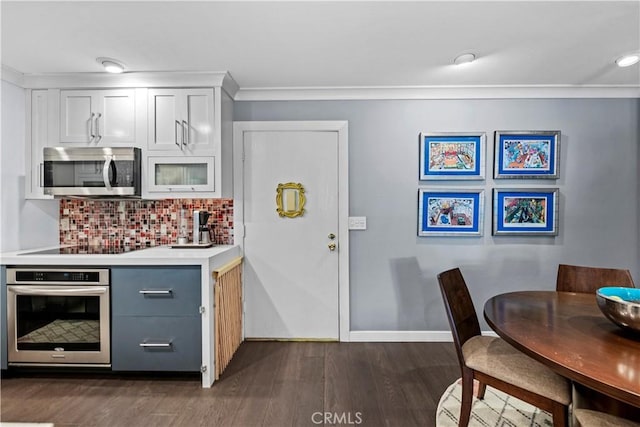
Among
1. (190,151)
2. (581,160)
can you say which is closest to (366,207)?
(190,151)

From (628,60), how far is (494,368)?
244cm

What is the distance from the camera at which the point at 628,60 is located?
2.47m

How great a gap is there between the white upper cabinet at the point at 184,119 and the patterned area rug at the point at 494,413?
2444mm

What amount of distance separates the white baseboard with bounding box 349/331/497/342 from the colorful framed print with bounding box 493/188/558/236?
100 cm

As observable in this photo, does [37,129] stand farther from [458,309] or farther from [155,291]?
[458,309]

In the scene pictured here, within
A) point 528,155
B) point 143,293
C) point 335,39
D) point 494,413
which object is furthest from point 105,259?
point 528,155

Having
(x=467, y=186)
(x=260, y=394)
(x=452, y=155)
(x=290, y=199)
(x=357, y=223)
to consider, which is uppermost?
(x=452, y=155)

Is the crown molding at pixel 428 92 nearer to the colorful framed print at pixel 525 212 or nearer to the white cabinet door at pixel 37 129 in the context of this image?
the colorful framed print at pixel 525 212

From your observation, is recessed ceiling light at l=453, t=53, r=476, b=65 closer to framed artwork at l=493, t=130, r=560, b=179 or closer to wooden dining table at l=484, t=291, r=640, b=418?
framed artwork at l=493, t=130, r=560, b=179

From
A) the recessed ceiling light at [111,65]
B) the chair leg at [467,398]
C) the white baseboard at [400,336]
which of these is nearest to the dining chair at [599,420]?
the chair leg at [467,398]

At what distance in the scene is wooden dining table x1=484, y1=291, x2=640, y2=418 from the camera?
43.5 inches

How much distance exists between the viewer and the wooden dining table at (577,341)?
43.5 inches

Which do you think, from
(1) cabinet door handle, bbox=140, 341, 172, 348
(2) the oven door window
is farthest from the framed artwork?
(2) the oven door window

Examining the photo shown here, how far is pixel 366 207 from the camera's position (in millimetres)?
3139
